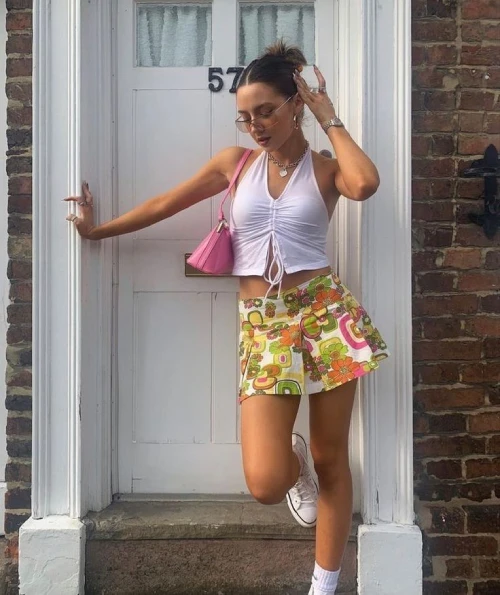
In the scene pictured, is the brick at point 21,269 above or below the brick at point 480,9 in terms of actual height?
below

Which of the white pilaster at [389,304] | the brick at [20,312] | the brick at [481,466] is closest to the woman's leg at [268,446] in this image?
the white pilaster at [389,304]

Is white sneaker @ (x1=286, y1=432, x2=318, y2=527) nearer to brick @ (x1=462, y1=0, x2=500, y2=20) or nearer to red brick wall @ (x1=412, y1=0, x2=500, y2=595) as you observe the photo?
red brick wall @ (x1=412, y1=0, x2=500, y2=595)

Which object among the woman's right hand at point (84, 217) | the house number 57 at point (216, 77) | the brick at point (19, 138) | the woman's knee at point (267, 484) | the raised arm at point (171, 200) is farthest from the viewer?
the house number 57 at point (216, 77)

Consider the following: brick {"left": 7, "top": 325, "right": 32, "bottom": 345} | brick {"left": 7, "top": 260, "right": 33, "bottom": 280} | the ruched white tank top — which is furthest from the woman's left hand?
brick {"left": 7, "top": 325, "right": 32, "bottom": 345}

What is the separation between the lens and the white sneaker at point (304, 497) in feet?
7.70

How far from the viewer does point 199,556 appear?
8.14 feet

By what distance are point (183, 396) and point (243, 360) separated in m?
0.62

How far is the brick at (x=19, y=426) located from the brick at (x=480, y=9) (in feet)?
8.20

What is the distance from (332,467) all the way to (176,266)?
1118 millimetres

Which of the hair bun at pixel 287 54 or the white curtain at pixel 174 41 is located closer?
the hair bun at pixel 287 54

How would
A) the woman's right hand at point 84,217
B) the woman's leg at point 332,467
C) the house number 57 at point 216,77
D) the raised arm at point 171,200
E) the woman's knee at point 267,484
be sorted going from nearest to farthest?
the woman's knee at point 267,484
the woman's leg at point 332,467
the raised arm at point 171,200
the woman's right hand at point 84,217
the house number 57 at point 216,77

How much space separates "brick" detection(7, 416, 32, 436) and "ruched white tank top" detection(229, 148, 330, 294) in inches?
46.3

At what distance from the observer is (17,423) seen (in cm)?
253

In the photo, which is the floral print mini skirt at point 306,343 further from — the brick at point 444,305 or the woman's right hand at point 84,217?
the woman's right hand at point 84,217
